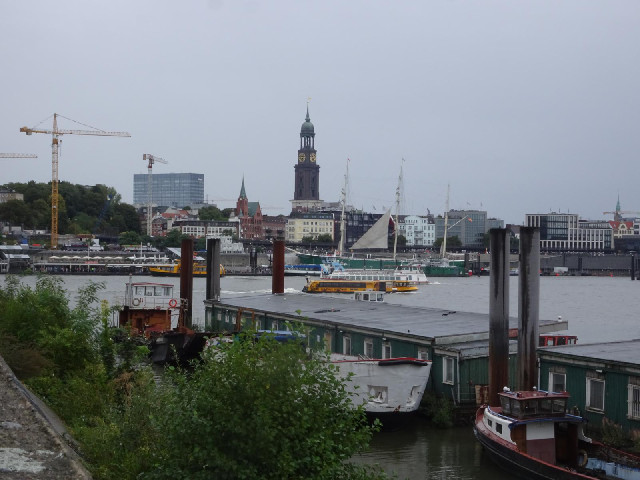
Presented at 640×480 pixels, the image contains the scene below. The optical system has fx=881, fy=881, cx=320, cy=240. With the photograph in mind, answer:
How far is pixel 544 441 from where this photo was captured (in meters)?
14.7

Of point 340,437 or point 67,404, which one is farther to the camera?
point 67,404

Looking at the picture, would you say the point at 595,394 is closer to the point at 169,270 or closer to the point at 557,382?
the point at 557,382

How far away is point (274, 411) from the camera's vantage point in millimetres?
8633

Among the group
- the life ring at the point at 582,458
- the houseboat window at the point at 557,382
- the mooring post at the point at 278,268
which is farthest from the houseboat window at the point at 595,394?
the mooring post at the point at 278,268

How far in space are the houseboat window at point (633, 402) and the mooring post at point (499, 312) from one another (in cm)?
234

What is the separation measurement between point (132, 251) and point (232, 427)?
119623mm

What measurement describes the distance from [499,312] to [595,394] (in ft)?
7.69

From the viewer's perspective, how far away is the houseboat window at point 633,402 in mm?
15656

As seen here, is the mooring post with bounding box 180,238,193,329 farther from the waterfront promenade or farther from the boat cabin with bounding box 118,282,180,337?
the waterfront promenade

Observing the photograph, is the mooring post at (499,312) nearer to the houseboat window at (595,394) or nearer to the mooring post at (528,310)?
the mooring post at (528,310)

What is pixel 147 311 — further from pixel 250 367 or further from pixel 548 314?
pixel 548 314

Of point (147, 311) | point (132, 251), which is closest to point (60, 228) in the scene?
point (132, 251)

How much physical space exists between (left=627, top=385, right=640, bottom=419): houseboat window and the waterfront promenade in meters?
10.4

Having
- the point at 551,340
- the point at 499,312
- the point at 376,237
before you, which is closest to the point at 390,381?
the point at 499,312
